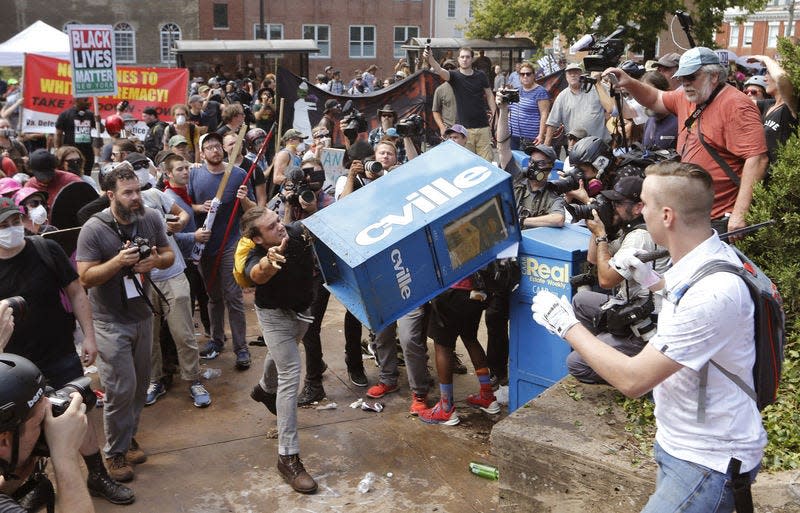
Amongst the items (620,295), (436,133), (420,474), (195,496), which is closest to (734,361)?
(620,295)

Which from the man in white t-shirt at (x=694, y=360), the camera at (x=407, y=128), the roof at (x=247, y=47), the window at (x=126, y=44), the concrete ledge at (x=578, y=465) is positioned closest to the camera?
the man in white t-shirt at (x=694, y=360)

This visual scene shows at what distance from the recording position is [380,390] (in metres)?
6.73

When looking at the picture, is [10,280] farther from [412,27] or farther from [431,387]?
[412,27]

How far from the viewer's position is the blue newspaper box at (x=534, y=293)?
210 inches

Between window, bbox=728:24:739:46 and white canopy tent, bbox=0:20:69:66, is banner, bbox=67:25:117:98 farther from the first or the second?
window, bbox=728:24:739:46

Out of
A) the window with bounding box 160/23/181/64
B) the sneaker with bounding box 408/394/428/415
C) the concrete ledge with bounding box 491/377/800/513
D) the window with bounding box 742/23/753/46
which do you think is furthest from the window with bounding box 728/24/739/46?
the concrete ledge with bounding box 491/377/800/513

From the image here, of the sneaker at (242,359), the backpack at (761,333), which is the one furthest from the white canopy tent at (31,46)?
the backpack at (761,333)

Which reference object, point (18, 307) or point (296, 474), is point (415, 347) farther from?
point (18, 307)

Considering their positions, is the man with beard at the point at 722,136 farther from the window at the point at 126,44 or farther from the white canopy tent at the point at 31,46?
the window at the point at 126,44

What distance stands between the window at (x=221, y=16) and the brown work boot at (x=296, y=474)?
155ft

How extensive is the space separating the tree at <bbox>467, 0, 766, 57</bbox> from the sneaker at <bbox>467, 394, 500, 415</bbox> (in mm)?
25409

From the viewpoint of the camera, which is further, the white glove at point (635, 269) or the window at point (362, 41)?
the window at point (362, 41)

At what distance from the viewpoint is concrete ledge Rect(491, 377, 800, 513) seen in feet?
12.9

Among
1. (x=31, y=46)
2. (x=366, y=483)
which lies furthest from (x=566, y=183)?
(x=31, y=46)
